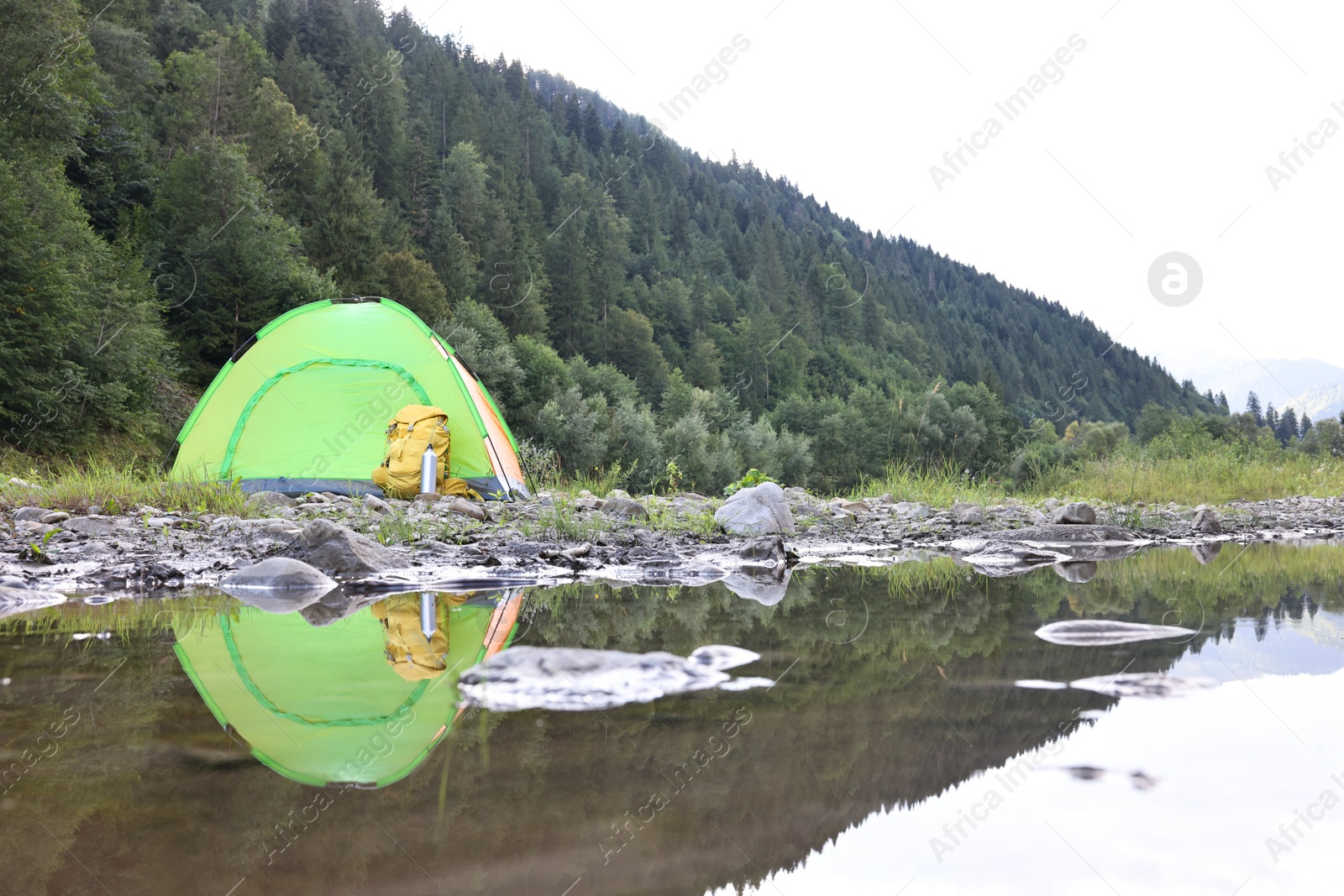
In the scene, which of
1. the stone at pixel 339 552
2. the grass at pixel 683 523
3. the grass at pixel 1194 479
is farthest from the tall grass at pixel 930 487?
the stone at pixel 339 552

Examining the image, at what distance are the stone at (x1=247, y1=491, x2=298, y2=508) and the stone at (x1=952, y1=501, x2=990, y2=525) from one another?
587cm

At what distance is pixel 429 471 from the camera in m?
8.69

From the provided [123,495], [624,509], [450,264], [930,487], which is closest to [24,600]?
[123,495]

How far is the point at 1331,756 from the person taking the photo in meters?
1.73

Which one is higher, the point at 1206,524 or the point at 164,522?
the point at 1206,524

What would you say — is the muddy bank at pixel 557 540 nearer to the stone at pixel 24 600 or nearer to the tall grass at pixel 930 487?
the stone at pixel 24 600

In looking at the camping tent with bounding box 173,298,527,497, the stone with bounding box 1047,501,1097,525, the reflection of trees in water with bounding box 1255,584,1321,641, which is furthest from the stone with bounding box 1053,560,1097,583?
the camping tent with bounding box 173,298,527,497

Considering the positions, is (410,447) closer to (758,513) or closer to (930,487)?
(758,513)

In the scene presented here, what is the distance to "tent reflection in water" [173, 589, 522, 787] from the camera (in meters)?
1.74

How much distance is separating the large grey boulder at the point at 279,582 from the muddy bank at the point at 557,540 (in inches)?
6.3

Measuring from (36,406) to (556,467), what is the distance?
892 cm

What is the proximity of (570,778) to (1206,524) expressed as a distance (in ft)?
28.1

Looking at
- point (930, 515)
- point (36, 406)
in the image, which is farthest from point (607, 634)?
point (36, 406)

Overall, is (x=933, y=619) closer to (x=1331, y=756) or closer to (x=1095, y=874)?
(x=1331, y=756)
